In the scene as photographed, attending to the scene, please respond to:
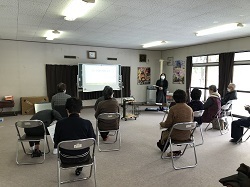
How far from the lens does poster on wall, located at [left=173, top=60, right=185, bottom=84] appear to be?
8.39 meters

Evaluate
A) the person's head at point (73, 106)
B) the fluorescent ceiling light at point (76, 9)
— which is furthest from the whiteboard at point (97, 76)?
the person's head at point (73, 106)

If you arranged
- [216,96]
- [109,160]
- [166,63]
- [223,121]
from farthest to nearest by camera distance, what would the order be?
[166,63] < [223,121] < [216,96] < [109,160]

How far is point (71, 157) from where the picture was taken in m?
2.18

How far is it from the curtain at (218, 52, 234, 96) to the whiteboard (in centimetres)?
390

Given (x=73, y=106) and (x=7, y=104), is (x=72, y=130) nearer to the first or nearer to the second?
(x=73, y=106)

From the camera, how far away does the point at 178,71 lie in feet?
28.3

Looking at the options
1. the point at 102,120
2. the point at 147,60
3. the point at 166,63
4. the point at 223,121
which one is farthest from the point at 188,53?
the point at 102,120

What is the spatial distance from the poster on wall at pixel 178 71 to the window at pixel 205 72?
496 millimetres

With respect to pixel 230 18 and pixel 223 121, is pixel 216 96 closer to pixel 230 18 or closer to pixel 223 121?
pixel 223 121

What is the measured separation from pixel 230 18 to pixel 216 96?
169 centimetres

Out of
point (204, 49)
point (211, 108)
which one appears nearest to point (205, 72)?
point (204, 49)

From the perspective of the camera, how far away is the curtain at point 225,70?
631 cm

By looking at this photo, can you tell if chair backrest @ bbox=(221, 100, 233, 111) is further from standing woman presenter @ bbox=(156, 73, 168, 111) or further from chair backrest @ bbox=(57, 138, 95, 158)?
chair backrest @ bbox=(57, 138, 95, 158)

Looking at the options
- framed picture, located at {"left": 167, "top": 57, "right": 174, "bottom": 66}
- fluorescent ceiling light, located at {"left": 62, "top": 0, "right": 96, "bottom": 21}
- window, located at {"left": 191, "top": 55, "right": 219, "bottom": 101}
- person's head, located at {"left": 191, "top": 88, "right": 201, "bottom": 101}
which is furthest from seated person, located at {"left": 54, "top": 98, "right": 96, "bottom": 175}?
framed picture, located at {"left": 167, "top": 57, "right": 174, "bottom": 66}
